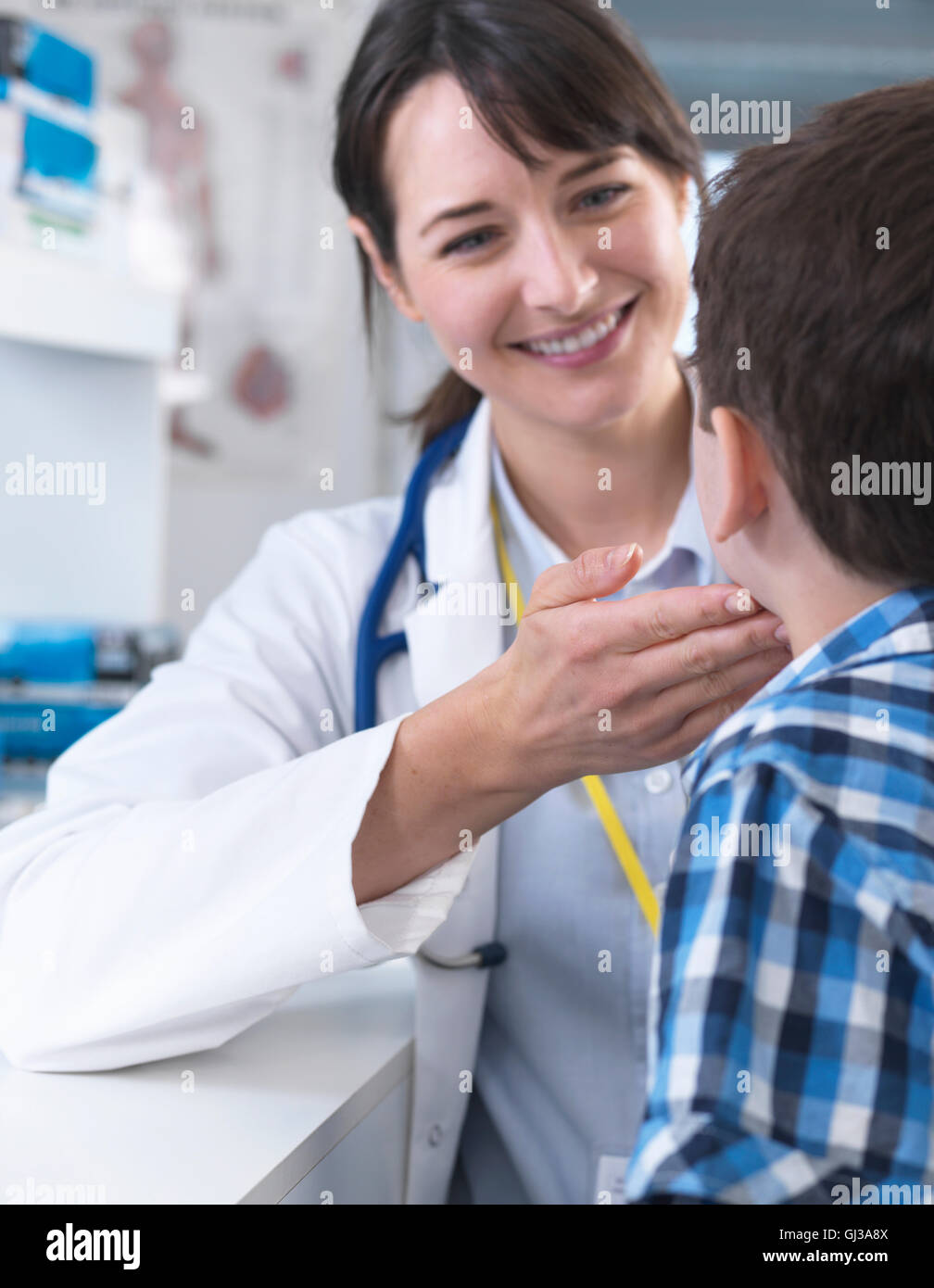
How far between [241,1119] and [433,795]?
21cm

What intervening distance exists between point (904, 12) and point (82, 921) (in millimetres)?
2926

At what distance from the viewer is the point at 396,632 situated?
100cm

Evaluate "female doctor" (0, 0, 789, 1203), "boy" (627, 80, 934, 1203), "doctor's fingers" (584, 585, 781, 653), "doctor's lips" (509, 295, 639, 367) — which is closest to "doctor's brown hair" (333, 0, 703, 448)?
"female doctor" (0, 0, 789, 1203)

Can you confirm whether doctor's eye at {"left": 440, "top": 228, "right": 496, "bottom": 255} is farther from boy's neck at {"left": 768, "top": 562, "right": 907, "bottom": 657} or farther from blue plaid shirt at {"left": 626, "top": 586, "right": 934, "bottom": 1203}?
Answer: blue plaid shirt at {"left": 626, "top": 586, "right": 934, "bottom": 1203}

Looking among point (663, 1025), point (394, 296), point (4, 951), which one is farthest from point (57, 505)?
point (663, 1025)

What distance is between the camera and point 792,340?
1.84ft

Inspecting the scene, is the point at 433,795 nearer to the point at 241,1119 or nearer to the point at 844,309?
the point at 241,1119

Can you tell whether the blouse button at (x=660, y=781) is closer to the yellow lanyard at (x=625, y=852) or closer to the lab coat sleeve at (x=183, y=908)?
the yellow lanyard at (x=625, y=852)

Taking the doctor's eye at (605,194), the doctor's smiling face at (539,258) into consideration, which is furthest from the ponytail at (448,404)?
the doctor's eye at (605,194)

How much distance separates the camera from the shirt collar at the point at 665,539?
3.31 ft

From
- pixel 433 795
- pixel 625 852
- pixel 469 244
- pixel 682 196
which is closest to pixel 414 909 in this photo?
pixel 433 795

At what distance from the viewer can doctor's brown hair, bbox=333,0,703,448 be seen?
0.93 metres

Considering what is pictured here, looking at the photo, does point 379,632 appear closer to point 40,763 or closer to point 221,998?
point 221,998

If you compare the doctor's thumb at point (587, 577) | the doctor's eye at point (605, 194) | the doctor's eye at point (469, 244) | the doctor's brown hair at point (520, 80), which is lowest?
the doctor's thumb at point (587, 577)
